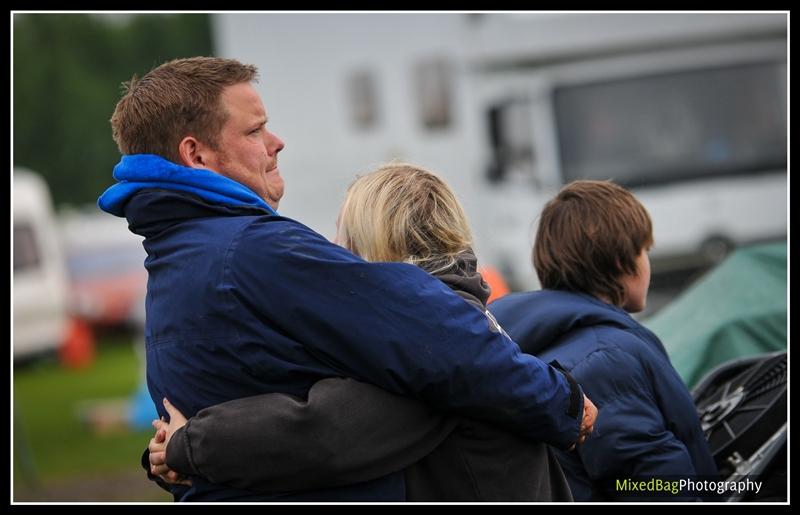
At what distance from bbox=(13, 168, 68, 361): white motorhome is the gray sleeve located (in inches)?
620

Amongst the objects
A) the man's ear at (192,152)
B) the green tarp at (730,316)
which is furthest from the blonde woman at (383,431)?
the green tarp at (730,316)

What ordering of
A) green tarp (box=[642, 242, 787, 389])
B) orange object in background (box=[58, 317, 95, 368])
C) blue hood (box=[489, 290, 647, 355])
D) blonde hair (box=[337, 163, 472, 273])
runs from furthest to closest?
orange object in background (box=[58, 317, 95, 368])
green tarp (box=[642, 242, 787, 389])
blue hood (box=[489, 290, 647, 355])
blonde hair (box=[337, 163, 472, 273])

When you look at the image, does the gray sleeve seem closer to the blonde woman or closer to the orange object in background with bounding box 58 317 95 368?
the blonde woman

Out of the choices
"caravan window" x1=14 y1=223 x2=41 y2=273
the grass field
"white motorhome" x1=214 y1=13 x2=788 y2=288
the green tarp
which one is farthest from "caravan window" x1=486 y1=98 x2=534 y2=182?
"caravan window" x1=14 y1=223 x2=41 y2=273

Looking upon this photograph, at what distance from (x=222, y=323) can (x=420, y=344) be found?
0.40m

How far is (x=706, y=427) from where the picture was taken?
3.40m

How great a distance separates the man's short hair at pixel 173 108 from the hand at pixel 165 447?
55 centimetres

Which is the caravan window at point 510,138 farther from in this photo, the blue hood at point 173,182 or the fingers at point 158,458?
the fingers at point 158,458

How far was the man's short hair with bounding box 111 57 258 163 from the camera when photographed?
2395 millimetres

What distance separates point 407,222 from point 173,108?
0.56 metres

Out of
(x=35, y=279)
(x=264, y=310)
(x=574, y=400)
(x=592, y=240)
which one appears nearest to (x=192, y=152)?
(x=264, y=310)

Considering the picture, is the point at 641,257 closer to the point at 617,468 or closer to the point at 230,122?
the point at 617,468

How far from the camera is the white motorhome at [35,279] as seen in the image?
1791 cm
